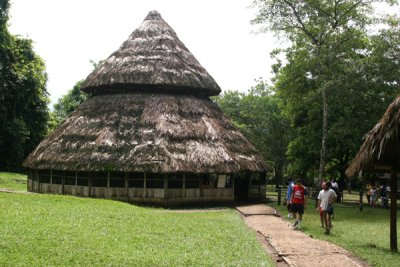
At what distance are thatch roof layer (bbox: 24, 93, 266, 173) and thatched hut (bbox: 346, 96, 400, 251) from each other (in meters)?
11.2

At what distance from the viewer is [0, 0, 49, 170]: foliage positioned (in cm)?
4000

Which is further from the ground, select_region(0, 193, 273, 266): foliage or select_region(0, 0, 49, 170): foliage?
select_region(0, 0, 49, 170): foliage

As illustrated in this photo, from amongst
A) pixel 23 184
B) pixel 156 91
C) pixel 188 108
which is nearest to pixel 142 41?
pixel 156 91

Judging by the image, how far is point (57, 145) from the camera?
2597cm

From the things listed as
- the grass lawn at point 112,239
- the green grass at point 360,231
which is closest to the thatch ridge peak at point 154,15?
the green grass at point 360,231

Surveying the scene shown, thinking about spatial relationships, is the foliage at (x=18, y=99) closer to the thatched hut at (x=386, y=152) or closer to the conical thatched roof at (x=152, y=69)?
the conical thatched roof at (x=152, y=69)

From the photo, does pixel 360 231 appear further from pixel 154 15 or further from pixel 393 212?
pixel 154 15

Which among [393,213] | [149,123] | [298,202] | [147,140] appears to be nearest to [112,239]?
[298,202]

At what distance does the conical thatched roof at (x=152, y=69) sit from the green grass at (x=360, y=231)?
32.8 feet

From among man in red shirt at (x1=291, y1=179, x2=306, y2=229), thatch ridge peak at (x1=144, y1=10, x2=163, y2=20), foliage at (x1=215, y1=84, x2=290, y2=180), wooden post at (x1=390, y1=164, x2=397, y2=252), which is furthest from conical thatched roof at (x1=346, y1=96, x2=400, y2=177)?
foliage at (x1=215, y1=84, x2=290, y2=180)

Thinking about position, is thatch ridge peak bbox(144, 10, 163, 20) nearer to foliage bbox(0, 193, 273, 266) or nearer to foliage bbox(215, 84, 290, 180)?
foliage bbox(215, 84, 290, 180)

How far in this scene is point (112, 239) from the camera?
1171 cm

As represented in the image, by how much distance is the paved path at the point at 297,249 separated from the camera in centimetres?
1079

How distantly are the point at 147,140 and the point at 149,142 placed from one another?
264 mm
